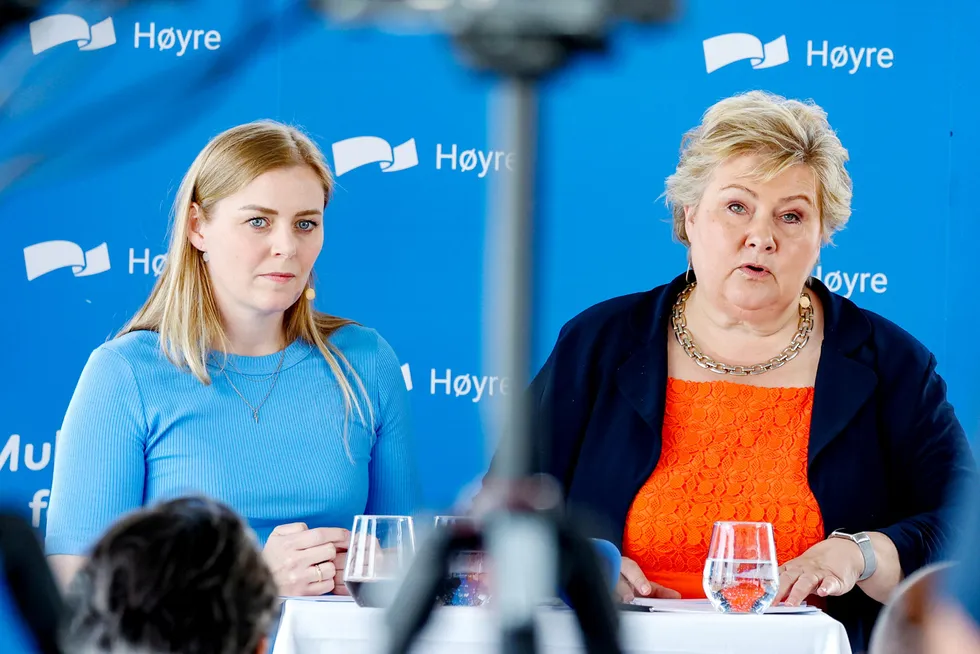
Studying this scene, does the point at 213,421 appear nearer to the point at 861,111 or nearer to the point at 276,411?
the point at 276,411

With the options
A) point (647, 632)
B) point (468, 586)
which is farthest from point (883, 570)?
point (468, 586)

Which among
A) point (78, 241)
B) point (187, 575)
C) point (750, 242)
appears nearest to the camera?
point (187, 575)

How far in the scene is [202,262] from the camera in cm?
237

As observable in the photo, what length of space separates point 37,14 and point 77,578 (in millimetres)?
493

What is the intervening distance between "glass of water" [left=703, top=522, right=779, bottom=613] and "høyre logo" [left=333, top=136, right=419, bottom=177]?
1927 mm

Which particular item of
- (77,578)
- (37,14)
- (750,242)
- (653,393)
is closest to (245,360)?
(653,393)

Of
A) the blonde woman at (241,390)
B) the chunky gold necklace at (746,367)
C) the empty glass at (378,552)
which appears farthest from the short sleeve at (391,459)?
the empty glass at (378,552)

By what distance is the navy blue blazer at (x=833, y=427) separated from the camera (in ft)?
7.50

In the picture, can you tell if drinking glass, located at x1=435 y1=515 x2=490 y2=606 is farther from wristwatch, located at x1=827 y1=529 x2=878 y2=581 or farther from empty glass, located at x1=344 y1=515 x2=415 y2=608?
wristwatch, located at x1=827 y1=529 x2=878 y2=581

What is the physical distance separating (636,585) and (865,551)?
0.40 metres

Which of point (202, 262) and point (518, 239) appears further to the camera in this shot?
point (202, 262)

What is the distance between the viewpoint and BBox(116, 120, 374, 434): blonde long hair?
229cm

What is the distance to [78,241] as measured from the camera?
334 centimetres

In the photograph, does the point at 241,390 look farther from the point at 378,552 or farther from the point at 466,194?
the point at 466,194
